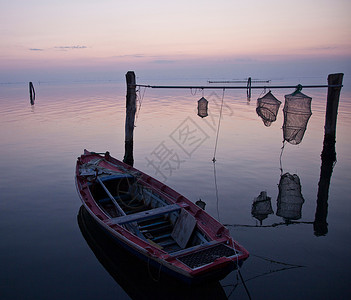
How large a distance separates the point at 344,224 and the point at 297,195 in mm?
2585

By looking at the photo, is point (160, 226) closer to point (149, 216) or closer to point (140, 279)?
point (149, 216)

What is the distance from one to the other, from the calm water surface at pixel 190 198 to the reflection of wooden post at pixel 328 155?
0.77ft

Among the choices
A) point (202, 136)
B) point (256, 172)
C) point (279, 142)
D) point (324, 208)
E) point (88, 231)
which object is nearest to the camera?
point (88, 231)

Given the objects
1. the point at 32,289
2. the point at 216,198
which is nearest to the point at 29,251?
the point at 32,289


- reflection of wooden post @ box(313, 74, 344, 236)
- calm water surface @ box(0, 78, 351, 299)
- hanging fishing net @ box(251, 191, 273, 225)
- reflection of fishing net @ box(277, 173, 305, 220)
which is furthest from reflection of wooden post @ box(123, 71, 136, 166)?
reflection of wooden post @ box(313, 74, 344, 236)

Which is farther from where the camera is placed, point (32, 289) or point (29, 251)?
point (29, 251)

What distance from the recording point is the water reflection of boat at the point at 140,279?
6.31m

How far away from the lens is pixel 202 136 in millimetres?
22125

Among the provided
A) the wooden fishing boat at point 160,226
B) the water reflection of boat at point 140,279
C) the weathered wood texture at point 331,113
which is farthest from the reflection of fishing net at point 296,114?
the water reflection of boat at point 140,279

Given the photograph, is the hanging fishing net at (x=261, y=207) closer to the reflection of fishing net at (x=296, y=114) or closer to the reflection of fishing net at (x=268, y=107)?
the reflection of fishing net at (x=296, y=114)

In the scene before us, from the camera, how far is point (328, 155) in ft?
49.0

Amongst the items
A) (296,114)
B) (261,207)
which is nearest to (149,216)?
(261,207)

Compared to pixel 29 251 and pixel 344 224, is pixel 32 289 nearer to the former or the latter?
pixel 29 251

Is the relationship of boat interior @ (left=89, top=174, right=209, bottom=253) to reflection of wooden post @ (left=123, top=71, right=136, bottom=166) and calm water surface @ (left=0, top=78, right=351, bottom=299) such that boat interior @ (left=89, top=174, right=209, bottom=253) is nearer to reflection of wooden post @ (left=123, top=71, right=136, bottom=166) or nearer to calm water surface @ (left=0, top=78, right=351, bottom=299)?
calm water surface @ (left=0, top=78, right=351, bottom=299)
